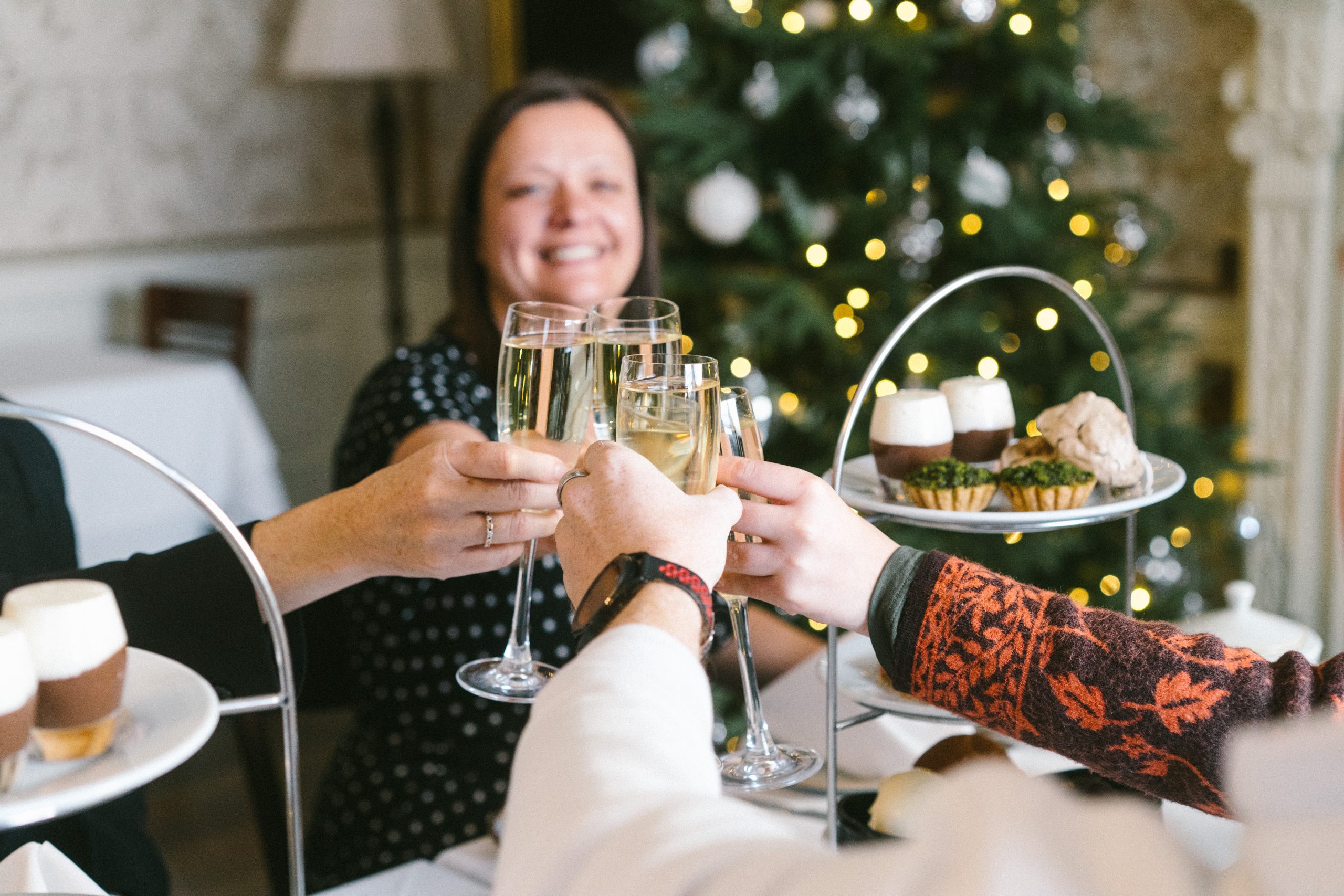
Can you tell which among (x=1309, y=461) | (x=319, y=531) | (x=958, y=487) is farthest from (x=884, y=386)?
(x=319, y=531)

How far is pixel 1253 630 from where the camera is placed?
122cm

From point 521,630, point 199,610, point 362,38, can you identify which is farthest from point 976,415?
point 362,38

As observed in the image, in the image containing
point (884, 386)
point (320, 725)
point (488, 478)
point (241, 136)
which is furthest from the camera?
point (241, 136)

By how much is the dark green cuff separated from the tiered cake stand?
0.04m

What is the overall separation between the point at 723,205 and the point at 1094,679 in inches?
74.8

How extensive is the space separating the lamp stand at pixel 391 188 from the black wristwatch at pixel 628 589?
3.75m

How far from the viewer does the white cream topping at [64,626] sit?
70cm

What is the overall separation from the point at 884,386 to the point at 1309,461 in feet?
4.06

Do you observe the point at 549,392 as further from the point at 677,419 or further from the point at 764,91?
the point at 764,91

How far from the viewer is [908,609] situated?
1.05m

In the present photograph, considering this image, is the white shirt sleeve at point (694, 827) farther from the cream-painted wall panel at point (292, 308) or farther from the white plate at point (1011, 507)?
the cream-painted wall panel at point (292, 308)

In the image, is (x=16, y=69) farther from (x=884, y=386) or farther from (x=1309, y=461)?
(x=1309, y=461)

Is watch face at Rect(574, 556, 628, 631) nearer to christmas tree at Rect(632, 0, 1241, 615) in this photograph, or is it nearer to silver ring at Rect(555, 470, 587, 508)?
silver ring at Rect(555, 470, 587, 508)

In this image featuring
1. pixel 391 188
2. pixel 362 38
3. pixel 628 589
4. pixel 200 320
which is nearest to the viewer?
pixel 628 589
